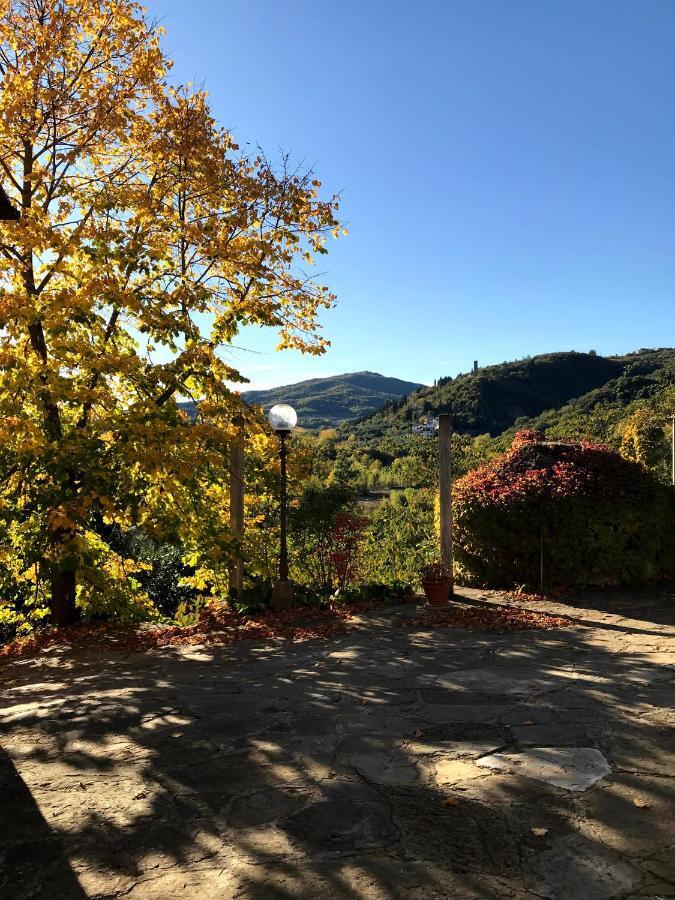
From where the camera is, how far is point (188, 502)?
757cm

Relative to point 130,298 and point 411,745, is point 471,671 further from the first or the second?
point 130,298

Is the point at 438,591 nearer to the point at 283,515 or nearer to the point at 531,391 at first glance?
the point at 283,515

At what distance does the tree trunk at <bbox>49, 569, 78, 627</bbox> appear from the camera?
25.0ft

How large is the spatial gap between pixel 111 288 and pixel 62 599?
13.2 feet

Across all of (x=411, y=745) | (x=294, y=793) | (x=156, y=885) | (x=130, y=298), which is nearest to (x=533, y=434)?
(x=130, y=298)

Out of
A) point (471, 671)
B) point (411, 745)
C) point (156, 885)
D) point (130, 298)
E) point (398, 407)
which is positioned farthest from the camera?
point (398, 407)

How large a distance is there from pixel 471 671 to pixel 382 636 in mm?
1593

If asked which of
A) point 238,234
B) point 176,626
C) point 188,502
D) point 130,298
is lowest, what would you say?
point 176,626

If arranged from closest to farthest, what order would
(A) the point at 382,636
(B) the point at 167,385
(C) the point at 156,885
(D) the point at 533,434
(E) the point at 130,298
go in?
(C) the point at 156,885
(E) the point at 130,298
(A) the point at 382,636
(B) the point at 167,385
(D) the point at 533,434

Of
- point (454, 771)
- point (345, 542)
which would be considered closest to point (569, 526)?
point (345, 542)

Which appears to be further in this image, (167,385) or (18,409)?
(167,385)

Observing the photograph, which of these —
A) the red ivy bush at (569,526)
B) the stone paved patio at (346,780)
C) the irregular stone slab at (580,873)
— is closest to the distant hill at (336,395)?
the red ivy bush at (569,526)

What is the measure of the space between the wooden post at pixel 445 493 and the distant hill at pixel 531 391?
1152 inches

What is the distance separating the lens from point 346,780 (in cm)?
295
